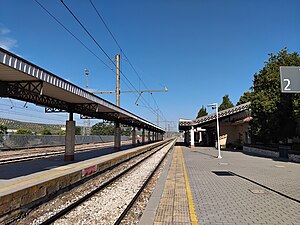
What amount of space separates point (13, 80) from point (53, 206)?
5751 millimetres

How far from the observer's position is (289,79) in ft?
28.2

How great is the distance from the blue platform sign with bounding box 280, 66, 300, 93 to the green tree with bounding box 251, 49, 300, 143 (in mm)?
10851

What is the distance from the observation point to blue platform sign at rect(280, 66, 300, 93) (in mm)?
8555

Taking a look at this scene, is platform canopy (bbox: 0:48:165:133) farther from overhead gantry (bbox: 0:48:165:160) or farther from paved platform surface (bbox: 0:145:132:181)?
paved platform surface (bbox: 0:145:132:181)

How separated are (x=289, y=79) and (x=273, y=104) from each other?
12.6 metres

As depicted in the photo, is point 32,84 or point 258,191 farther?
point 32,84

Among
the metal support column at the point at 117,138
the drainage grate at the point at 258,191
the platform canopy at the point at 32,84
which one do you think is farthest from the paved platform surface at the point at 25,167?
the metal support column at the point at 117,138

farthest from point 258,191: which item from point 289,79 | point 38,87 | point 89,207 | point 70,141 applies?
point 70,141

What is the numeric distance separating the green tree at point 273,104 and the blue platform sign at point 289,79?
10851mm

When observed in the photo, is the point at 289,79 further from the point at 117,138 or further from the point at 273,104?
the point at 117,138

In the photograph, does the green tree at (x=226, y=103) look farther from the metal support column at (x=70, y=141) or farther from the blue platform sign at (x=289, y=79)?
the blue platform sign at (x=289, y=79)

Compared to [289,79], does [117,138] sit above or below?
below

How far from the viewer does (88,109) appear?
19828 millimetres

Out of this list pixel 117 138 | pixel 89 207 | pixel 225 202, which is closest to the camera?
pixel 225 202
